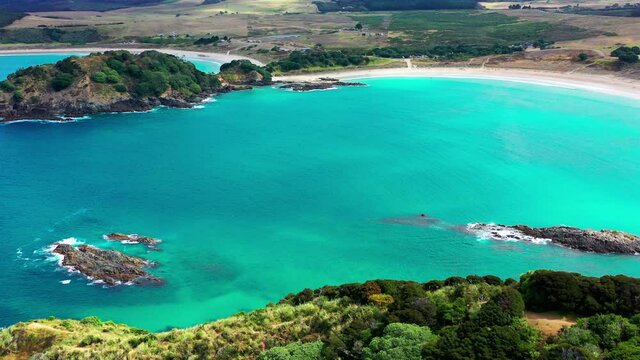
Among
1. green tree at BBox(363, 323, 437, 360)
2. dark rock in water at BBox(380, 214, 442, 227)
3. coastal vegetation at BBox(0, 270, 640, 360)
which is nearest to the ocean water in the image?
dark rock in water at BBox(380, 214, 442, 227)

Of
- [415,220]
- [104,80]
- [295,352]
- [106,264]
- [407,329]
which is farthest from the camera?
[104,80]

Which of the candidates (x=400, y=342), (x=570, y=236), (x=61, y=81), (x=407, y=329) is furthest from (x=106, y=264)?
(x=61, y=81)

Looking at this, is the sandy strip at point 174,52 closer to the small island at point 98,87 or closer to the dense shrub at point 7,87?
the small island at point 98,87

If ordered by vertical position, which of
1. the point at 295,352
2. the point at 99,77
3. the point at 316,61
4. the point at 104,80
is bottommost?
the point at 295,352

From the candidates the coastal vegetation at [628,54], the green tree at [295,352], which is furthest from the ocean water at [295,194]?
the coastal vegetation at [628,54]

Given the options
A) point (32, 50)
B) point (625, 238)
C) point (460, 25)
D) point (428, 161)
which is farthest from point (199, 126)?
point (460, 25)

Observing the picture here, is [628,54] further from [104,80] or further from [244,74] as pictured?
[104,80]
